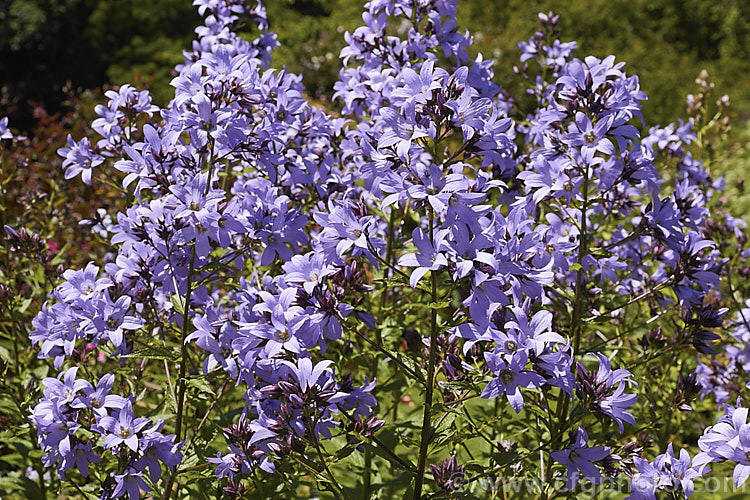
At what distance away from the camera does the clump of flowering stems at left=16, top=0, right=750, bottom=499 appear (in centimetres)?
183

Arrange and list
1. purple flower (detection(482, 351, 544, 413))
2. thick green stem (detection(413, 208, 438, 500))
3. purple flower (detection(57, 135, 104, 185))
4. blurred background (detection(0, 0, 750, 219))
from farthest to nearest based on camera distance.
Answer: blurred background (detection(0, 0, 750, 219)), purple flower (detection(57, 135, 104, 185)), thick green stem (detection(413, 208, 438, 500)), purple flower (detection(482, 351, 544, 413))

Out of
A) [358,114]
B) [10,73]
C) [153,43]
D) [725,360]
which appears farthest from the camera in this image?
[153,43]

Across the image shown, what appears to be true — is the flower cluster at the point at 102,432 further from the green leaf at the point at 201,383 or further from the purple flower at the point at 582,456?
the purple flower at the point at 582,456

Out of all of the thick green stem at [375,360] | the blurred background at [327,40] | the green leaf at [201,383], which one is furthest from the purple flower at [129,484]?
the blurred background at [327,40]

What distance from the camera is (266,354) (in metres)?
1.95

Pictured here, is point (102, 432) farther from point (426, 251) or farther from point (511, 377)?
point (511, 377)

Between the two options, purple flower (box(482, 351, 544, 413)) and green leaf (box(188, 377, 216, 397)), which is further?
green leaf (box(188, 377, 216, 397))

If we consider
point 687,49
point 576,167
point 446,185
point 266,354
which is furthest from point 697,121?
point 687,49

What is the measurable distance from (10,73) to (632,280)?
12.2m

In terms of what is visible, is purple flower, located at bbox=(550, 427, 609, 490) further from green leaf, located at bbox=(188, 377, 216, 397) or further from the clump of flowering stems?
green leaf, located at bbox=(188, 377, 216, 397)

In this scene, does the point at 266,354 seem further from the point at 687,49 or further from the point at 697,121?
the point at 687,49

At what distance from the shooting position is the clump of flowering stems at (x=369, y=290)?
183 centimetres

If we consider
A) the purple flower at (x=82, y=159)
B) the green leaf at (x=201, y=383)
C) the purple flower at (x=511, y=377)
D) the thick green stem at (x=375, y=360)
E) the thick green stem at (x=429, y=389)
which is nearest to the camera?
the purple flower at (x=511, y=377)

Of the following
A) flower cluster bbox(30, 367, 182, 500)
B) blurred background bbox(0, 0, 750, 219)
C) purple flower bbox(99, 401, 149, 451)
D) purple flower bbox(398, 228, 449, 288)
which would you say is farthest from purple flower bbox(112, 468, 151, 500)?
blurred background bbox(0, 0, 750, 219)
